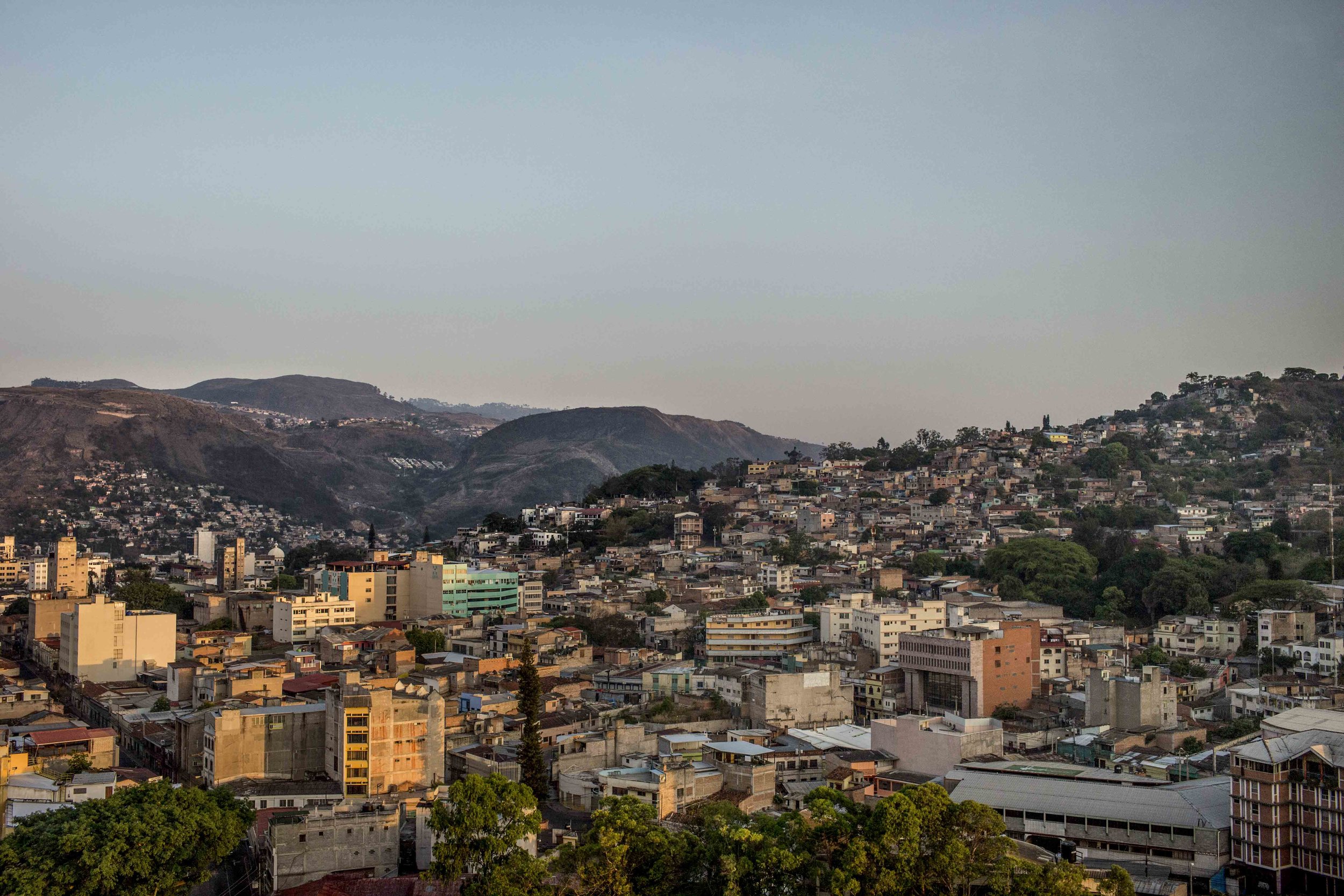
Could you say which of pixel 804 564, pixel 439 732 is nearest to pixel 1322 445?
pixel 804 564

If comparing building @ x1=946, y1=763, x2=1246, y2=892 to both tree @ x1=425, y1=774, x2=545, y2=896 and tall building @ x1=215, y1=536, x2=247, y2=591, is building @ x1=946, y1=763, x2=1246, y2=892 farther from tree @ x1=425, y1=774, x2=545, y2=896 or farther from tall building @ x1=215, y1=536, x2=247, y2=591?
tall building @ x1=215, y1=536, x2=247, y2=591

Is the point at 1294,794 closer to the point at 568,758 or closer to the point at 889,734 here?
the point at 889,734

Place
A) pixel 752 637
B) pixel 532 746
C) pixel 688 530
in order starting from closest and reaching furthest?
1. pixel 532 746
2. pixel 752 637
3. pixel 688 530

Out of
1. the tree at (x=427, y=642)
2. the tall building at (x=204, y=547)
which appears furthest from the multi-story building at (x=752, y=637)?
the tall building at (x=204, y=547)

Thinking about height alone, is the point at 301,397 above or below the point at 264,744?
above

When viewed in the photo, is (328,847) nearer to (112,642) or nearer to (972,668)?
(972,668)

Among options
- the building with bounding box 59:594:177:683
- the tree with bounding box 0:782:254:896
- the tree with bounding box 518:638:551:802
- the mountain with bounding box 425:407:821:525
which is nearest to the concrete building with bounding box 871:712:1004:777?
the tree with bounding box 518:638:551:802

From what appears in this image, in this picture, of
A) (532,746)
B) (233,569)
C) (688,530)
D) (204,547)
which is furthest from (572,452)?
(532,746)
